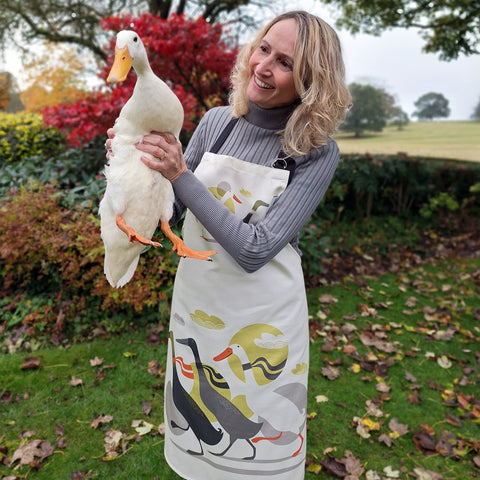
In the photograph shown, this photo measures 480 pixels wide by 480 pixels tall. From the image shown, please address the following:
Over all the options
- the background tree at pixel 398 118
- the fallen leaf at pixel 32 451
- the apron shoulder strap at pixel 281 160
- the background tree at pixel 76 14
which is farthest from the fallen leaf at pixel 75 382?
the background tree at pixel 76 14

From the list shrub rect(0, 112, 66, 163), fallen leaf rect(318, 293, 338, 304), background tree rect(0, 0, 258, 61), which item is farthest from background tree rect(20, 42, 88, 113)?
fallen leaf rect(318, 293, 338, 304)

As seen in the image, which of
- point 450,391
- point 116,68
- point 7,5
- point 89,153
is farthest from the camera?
point 7,5

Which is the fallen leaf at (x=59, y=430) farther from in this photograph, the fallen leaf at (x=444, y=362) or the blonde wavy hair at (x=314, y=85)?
the fallen leaf at (x=444, y=362)

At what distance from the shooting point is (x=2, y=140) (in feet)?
16.5

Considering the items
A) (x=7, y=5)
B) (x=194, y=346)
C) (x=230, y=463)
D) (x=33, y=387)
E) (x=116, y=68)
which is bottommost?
(x=33, y=387)

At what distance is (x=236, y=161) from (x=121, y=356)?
230 cm

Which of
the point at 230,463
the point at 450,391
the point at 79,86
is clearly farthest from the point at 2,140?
the point at 79,86

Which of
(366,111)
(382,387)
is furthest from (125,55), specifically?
(366,111)

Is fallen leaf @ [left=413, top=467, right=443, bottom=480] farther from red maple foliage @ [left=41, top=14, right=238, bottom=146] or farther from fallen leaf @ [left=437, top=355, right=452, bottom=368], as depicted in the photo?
red maple foliage @ [left=41, top=14, right=238, bottom=146]

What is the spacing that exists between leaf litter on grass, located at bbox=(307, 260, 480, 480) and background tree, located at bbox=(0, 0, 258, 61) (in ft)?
25.6

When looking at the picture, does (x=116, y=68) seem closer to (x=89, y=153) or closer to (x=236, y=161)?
(x=236, y=161)

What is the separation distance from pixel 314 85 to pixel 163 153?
1.74 ft

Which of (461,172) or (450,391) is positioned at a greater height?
(461,172)

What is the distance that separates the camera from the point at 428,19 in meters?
6.31
